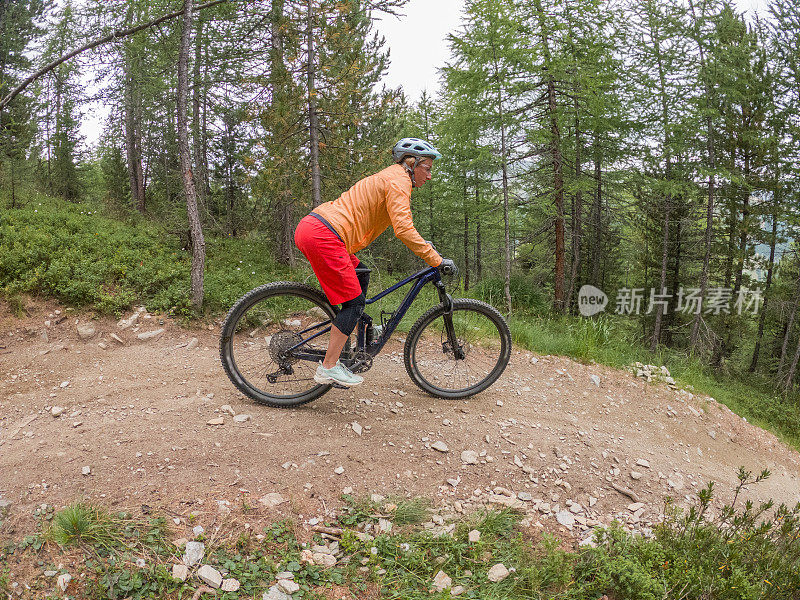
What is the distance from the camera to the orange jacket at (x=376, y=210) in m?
3.75

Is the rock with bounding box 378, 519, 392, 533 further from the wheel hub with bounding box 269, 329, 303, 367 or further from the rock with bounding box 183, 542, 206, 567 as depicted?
the wheel hub with bounding box 269, 329, 303, 367

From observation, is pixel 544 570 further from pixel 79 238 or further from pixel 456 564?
pixel 79 238

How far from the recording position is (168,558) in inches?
96.3

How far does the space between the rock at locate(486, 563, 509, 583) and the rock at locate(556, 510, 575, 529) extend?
0.80m

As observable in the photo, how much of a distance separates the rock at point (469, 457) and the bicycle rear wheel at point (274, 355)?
1.47 meters

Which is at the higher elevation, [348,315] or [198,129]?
[198,129]

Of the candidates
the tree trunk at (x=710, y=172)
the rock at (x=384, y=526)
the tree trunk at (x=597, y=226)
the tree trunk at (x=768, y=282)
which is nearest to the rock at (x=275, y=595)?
the rock at (x=384, y=526)

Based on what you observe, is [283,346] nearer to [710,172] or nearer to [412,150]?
[412,150]

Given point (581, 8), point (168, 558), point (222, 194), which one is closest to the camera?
point (168, 558)

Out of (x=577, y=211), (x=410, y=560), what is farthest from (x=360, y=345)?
(x=577, y=211)

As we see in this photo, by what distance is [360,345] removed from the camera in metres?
4.31

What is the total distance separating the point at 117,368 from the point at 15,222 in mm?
5443

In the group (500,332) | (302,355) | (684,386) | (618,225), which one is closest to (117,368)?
(302,355)

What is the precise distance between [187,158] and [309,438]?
4913 millimetres
